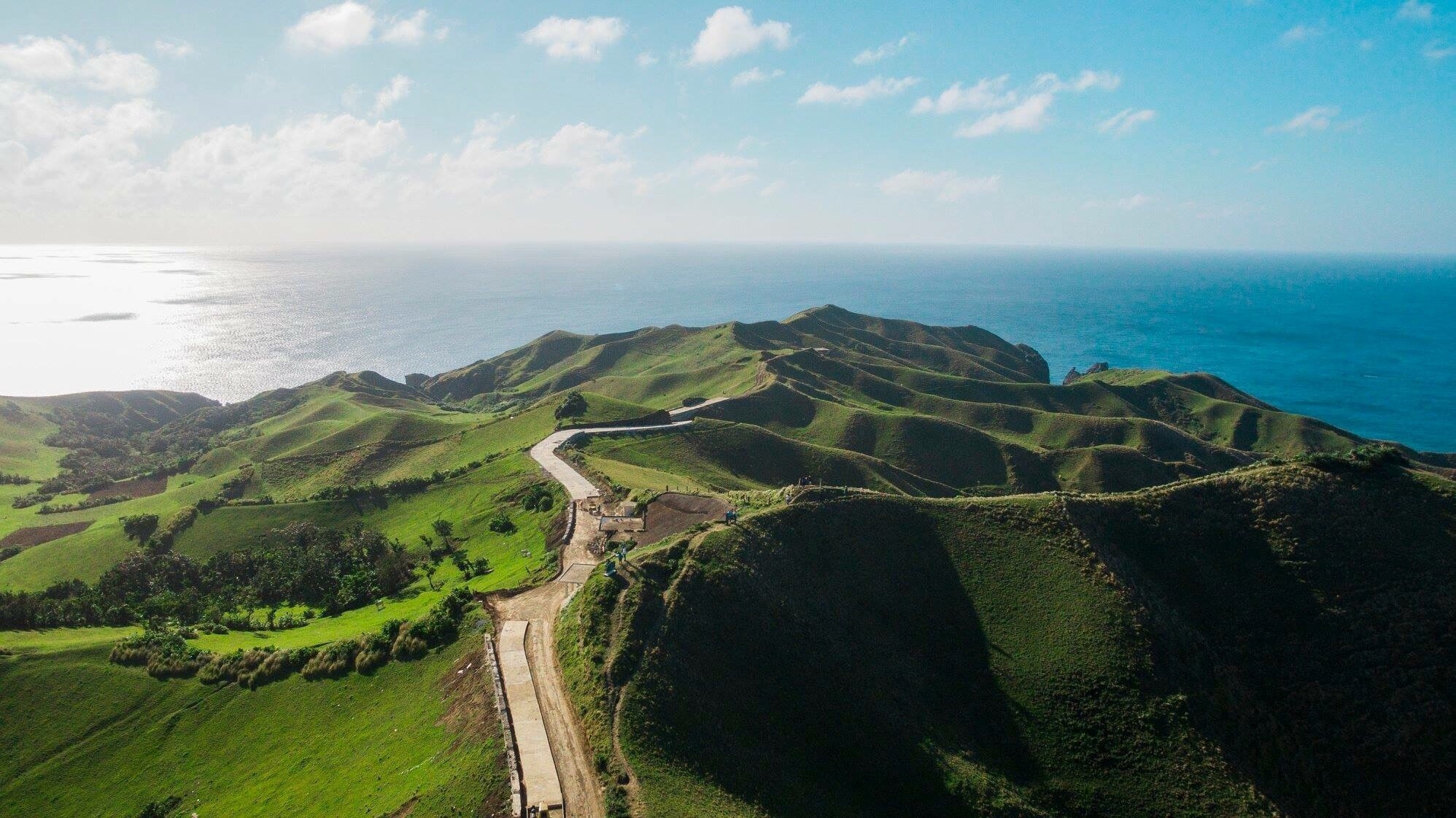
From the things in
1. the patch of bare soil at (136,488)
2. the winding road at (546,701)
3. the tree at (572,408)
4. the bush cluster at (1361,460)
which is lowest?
the patch of bare soil at (136,488)

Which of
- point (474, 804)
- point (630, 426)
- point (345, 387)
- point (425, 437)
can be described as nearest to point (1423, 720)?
point (474, 804)

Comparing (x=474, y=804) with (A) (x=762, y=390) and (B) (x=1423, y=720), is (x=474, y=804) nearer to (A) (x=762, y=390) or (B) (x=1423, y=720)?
(B) (x=1423, y=720)

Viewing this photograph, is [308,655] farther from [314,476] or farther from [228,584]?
[314,476]

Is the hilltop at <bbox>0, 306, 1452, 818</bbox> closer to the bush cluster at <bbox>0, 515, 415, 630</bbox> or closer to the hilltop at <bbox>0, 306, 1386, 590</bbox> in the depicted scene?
the bush cluster at <bbox>0, 515, 415, 630</bbox>

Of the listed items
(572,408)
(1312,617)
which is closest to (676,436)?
(572,408)

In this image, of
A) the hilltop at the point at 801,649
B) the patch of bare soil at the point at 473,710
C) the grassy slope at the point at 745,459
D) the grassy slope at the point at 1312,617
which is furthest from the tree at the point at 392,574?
the grassy slope at the point at 1312,617

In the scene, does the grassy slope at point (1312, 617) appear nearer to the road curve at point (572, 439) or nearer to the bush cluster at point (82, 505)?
the road curve at point (572, 439)

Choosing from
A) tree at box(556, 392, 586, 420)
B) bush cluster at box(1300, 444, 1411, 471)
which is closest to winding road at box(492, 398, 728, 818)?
tree at box(556, 392, 586, 420)
